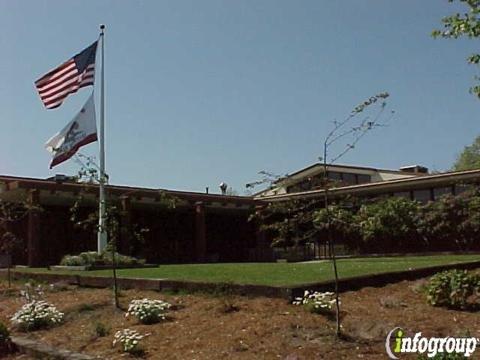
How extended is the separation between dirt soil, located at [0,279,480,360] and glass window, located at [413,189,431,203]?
61.6 ft

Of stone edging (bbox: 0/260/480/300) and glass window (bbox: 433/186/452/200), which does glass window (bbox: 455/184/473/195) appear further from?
stone edging (bbox: 0/260/480/300)

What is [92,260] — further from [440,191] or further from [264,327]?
[440,191]

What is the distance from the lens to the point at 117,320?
9.52 metres

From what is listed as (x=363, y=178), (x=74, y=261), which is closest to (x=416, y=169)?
(x=363, y=178)

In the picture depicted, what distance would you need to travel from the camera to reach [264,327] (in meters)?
7.76

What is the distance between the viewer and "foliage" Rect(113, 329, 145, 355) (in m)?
7.52

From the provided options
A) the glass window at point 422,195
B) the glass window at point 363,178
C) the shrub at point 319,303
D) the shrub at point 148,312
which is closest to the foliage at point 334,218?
the shrub at point 319,303

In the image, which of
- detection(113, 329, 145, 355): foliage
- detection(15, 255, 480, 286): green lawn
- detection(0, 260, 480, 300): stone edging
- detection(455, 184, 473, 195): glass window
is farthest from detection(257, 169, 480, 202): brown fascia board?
detection(113, 329, 145, 355): foliage

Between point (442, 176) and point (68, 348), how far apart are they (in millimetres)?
21125

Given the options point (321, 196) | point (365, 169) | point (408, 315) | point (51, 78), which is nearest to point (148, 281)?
point (321, 196)

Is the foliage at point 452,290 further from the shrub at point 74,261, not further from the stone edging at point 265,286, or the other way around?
the shrub at point 74,261

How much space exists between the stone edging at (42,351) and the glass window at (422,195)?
73.9ft

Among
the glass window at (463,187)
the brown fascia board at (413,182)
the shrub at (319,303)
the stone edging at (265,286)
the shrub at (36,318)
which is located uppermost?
the brown fascia board at (413,182)
